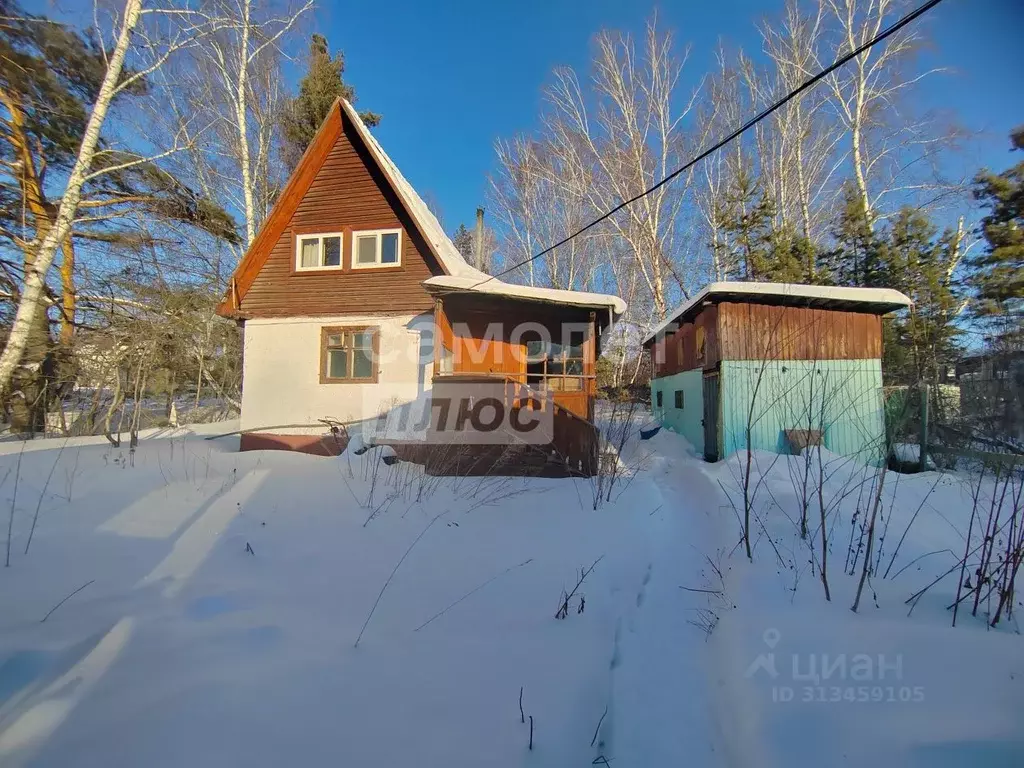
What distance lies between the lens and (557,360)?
10.9 meters

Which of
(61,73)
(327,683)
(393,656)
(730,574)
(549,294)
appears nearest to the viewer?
(327,683)

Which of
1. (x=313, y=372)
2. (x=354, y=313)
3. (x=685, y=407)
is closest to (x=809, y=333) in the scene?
(x=685, y=407)

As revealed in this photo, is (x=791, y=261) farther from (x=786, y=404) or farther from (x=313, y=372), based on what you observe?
(x=313, y=372)

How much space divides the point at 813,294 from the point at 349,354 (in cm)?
1008

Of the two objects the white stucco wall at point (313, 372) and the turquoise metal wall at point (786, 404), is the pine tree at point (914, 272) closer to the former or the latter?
the turquoise metal wall at point (786, 404)

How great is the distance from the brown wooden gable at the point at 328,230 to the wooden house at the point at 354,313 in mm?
26

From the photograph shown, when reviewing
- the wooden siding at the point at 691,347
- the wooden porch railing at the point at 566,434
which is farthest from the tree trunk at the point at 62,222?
the wooden siding at the point at 691,347

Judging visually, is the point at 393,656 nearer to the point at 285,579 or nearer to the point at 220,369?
the point at 285,579

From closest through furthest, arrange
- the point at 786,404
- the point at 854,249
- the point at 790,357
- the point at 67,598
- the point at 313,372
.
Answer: the point at 67,598 → the point at 786,404 → the point at 790,357 → the point at 313,372 → the point at 854,249

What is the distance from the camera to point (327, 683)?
1.91 metres

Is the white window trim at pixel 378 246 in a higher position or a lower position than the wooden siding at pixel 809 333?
higher

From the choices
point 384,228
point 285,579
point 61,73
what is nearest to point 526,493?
point 285,579

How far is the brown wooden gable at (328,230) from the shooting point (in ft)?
32.2

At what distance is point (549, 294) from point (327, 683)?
282 inches
